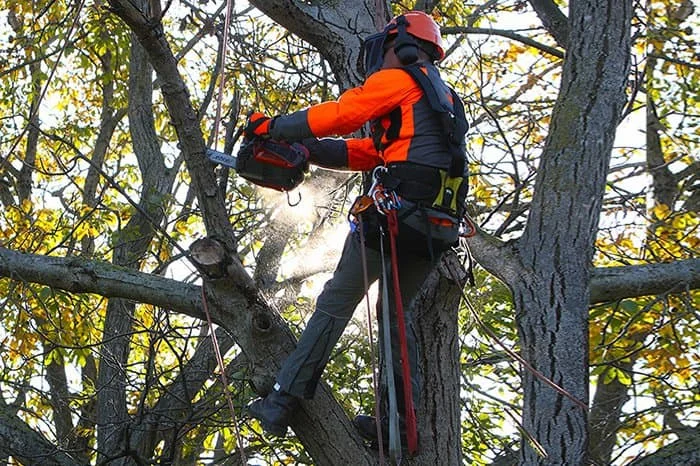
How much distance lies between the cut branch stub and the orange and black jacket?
2.06 ft

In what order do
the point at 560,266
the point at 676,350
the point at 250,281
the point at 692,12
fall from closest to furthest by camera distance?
the point at 250,281 < the point at 560,266 < the point at 676,350 < the point at 692,12

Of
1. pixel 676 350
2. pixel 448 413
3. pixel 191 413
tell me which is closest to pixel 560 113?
pixel 448 413

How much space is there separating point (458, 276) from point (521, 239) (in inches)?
11.5

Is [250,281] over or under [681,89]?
under

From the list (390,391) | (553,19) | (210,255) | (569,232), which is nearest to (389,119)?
(569,232)

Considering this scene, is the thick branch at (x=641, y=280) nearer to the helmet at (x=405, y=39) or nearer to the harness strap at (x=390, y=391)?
the harness strap at (x=390, y=391)

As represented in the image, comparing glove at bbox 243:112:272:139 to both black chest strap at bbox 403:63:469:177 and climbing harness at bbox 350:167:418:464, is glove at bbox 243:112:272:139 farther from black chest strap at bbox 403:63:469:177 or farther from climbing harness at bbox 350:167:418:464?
black chest strap at bbox 403:63:469:177

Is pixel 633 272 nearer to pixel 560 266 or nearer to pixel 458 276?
pixel 560 266

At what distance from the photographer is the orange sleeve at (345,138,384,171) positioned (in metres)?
4.04

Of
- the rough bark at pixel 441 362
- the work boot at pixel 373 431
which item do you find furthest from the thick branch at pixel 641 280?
the work boot at pixel 373 431

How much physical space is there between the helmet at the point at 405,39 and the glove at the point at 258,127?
0.48 m

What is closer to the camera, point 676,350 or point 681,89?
point 676,350

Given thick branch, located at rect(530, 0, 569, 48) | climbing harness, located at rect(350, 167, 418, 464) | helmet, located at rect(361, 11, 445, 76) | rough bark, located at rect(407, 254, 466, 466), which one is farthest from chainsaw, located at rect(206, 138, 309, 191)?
thick branch, located at rect(530, 0, 569, 48)

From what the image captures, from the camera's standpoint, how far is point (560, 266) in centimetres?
374
